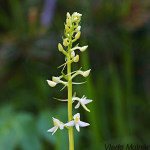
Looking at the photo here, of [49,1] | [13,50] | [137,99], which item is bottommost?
[137,99]

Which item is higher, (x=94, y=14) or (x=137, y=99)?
(x=94, y=14)

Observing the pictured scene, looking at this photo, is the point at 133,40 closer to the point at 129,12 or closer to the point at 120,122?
the point at 129,12

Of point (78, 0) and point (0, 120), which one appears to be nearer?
point (0, 120)

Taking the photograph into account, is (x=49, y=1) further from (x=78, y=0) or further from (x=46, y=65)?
(x=46, y=65)

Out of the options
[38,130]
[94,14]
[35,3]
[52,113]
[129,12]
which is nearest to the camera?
[38,130]

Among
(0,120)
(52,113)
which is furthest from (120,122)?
(0,120)

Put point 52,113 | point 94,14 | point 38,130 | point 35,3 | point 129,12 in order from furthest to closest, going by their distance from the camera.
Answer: point 35,3, point 94,14, point 129,12, point 52,113, point 38,130

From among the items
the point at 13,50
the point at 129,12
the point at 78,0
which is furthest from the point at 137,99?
the point at 13,50
